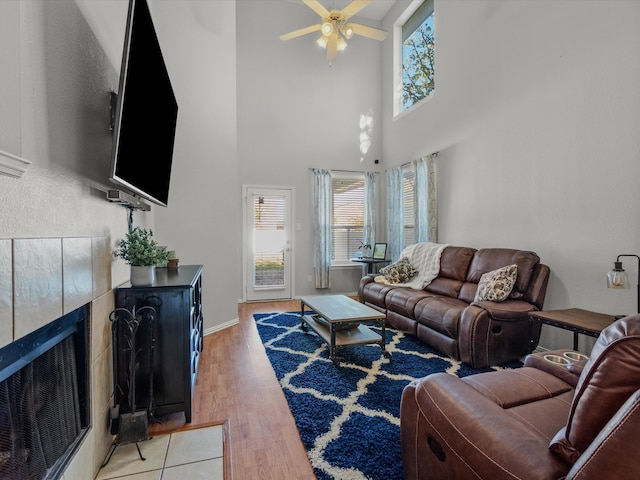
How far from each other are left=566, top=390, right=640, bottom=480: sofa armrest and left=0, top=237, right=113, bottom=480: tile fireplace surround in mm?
1460

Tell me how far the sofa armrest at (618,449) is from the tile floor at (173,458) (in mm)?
1529

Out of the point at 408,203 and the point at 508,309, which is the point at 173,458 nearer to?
the point at 508,309

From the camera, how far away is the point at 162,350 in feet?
6.37

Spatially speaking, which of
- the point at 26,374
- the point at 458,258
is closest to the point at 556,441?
the point at 26,374

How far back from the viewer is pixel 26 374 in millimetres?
1018

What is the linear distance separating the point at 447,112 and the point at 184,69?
11.3 ft

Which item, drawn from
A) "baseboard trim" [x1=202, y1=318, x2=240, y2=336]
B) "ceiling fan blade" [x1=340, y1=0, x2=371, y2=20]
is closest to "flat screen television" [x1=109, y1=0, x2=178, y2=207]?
"baseboard trim" [x1=202, y1=318, x2=240, y2=336]

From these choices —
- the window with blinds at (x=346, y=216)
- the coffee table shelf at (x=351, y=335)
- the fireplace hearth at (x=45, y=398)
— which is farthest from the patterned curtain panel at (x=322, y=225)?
the fireplace hearth at (x=45, y=398)

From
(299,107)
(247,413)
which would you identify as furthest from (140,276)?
(299,107)

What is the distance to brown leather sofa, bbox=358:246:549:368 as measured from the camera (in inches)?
106

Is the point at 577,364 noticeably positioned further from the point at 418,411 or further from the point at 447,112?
the point at 447,112

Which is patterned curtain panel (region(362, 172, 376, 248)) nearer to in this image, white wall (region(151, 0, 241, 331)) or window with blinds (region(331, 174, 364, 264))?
window with blinds (region(331, 174, 364, 264))

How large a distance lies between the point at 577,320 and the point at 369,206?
405 centimetres

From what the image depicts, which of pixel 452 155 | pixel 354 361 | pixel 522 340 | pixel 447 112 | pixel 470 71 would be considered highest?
pixel 470 71
